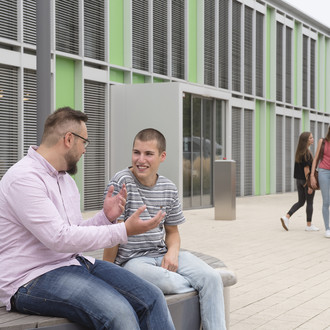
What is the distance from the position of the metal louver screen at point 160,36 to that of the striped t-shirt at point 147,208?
16084mm

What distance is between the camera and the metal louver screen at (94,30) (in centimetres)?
1780

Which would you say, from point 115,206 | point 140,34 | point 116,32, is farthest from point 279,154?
point 115,206

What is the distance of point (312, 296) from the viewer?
6902 millimetres

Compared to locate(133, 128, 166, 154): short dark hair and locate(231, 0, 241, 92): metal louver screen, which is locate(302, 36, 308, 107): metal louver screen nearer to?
locate(231, 0, 241, 92): metal louver screen

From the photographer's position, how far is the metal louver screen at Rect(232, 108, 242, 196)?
84.0ft

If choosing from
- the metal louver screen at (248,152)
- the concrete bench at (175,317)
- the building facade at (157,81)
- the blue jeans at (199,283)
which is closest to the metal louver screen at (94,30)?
the building facade at (157,81)

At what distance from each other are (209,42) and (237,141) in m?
4.12

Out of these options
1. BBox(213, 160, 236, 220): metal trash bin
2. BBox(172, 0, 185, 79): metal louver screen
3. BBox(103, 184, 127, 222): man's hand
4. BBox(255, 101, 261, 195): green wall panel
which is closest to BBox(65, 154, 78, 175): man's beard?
BBox(103, 184, 127, 222): man's hand

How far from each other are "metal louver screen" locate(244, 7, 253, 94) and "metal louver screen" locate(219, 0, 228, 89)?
69.9 inches

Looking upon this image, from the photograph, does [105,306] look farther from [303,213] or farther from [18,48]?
[303,213]

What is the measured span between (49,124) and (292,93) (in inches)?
1102

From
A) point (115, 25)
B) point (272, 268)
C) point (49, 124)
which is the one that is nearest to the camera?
point (49, 124)

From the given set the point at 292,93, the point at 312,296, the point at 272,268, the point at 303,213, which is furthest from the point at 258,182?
the point at 312,296

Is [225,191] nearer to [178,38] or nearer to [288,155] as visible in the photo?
[178,38]
